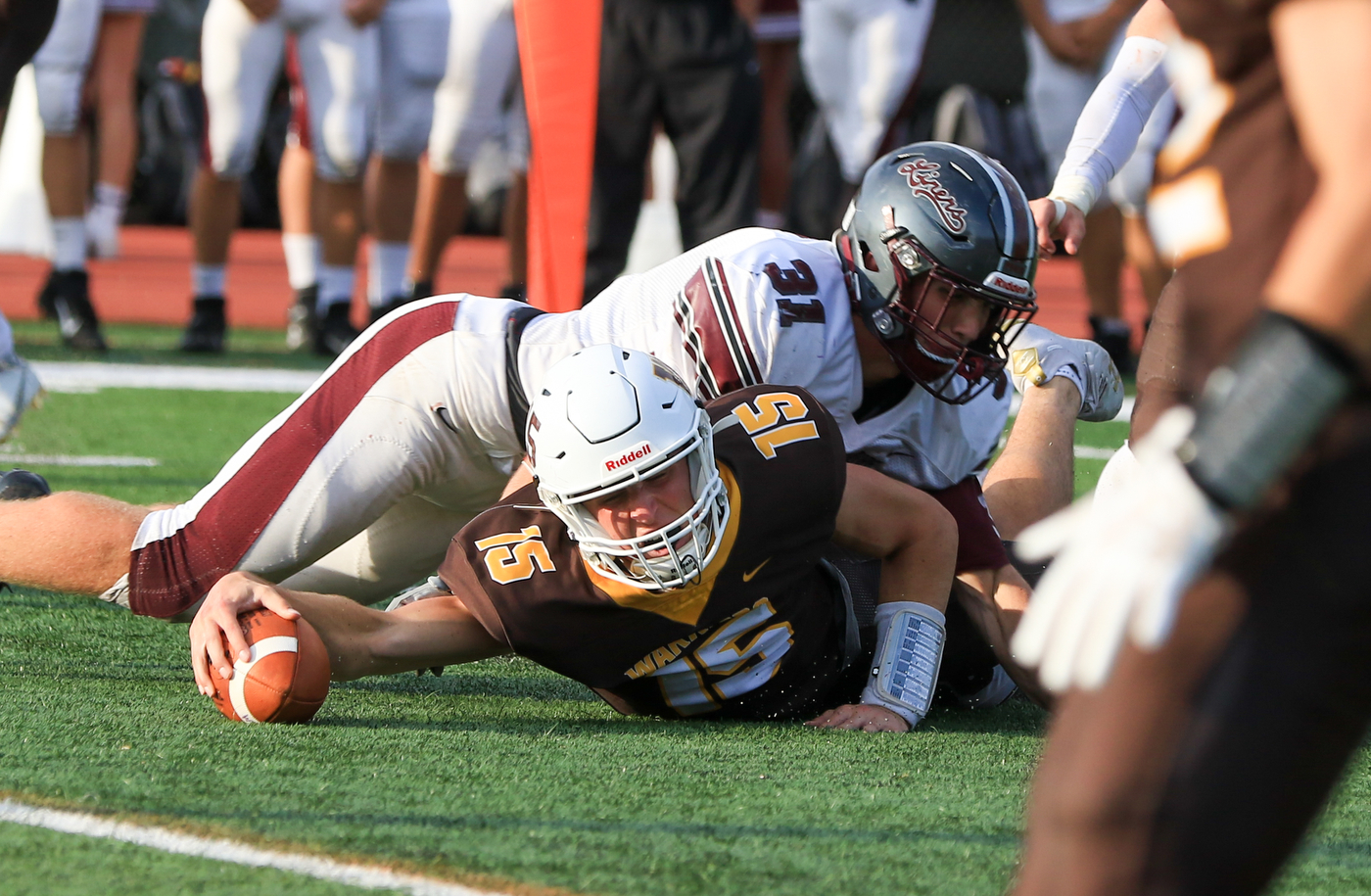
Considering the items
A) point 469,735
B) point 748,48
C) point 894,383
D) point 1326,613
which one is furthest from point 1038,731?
point 748,48

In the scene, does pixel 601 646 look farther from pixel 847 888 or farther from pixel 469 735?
pixel 847 888

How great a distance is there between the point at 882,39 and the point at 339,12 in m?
2.03

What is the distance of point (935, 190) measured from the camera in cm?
297

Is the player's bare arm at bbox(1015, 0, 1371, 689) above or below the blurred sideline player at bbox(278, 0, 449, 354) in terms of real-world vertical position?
above

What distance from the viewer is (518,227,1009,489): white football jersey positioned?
2.83m

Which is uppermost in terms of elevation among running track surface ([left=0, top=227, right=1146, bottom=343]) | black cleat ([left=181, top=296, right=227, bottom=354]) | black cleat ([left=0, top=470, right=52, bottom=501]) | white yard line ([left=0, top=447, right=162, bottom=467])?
black cleat ([left=0, top=470, right=52, bottom=501])

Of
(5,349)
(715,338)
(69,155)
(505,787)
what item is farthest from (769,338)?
(69,155)

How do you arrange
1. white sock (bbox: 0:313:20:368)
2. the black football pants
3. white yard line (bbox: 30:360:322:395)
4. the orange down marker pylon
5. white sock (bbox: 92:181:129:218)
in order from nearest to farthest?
white sock (bbox: 0:313:20:368), the orange down marker pylon, the black football pants, white yard line (bbox: 30:360:322:395), white sock (bbox: 92:181:129:218)

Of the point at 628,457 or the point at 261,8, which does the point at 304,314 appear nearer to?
the point at 261,8

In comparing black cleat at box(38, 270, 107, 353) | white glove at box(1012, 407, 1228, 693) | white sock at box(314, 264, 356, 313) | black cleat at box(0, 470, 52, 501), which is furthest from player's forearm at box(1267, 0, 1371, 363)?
black cleat at box(38, 270, 107, 353)

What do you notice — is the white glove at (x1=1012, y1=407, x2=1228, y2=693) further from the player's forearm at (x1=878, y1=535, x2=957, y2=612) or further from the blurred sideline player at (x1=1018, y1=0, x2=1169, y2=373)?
the blurred sideline player at (x1=1018, y1=0, x2=1169, y2=373)

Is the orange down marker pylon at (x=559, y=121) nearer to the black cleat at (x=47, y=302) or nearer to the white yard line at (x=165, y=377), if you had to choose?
the white yard line at (x=165, y=377)

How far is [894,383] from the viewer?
3.09 metres

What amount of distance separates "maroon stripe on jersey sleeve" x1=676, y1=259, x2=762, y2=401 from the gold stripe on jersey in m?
0.32
